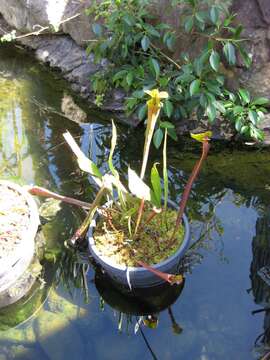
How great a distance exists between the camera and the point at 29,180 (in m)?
3.36

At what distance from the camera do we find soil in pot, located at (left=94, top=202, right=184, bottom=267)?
245cm

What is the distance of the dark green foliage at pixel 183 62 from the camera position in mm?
3025

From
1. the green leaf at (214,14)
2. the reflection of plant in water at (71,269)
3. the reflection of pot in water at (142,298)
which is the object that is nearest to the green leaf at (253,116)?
the green leaf at (214,14)

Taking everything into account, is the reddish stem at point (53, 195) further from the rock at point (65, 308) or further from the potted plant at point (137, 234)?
the rock at point (65, 308)

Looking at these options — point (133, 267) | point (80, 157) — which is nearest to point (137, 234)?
point (133, 267)

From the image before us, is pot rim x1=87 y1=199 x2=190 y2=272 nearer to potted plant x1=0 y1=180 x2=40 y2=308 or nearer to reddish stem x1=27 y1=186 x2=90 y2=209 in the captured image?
reddish stem x1=27 y1=186 x2=90 y2=209

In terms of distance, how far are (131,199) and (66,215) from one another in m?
0.67

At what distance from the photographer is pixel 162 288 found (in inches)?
102

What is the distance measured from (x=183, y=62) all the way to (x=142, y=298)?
193cm

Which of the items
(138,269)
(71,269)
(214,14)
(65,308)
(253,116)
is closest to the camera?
(138,269)

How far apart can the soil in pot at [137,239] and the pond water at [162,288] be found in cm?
28

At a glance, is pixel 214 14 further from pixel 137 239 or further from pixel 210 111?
pixel 137 239

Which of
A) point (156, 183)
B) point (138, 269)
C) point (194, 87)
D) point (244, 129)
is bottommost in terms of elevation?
point (138, 269)

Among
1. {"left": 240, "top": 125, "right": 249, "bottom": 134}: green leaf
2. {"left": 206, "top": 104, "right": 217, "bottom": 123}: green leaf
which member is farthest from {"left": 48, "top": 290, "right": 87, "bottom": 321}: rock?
{"left": 240, "top": 125, "right": 249, "bottom": 134}: green leaf
